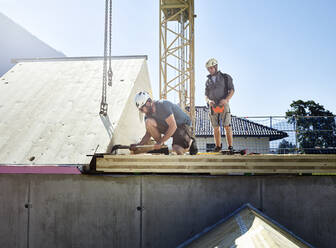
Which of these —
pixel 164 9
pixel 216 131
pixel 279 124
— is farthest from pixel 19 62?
pixel 164 9

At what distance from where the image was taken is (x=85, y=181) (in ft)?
12.3

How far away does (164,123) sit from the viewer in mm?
4508

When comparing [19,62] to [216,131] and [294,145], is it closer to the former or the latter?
[216,131]

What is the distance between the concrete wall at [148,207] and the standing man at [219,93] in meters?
1.32

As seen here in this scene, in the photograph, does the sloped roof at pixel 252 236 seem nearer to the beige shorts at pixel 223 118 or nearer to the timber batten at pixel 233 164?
the timber batten at pixel 233 164

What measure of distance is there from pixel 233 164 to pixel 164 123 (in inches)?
63.1

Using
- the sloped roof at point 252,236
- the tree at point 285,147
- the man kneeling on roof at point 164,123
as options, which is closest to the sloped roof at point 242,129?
the tree at point 285,147

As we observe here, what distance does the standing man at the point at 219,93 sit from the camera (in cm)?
470

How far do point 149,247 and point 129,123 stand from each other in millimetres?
2576

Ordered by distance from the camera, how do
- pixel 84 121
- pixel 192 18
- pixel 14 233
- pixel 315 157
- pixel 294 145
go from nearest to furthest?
1. pixel 315 157
2. pixel 14 233
3. pixel 84 121
4. pixel 294 145
5. pixel 192 18

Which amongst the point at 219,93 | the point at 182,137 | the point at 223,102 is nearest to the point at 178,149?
the point at 182,137

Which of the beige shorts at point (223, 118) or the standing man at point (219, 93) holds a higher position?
the standing man at point (219, 93)

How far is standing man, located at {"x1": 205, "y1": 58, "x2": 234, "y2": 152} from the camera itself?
470cm

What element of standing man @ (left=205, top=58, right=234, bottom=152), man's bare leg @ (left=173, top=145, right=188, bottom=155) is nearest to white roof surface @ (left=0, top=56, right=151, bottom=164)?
man's bare leg @ (left=173, top=145, right=188, bottom=155)
